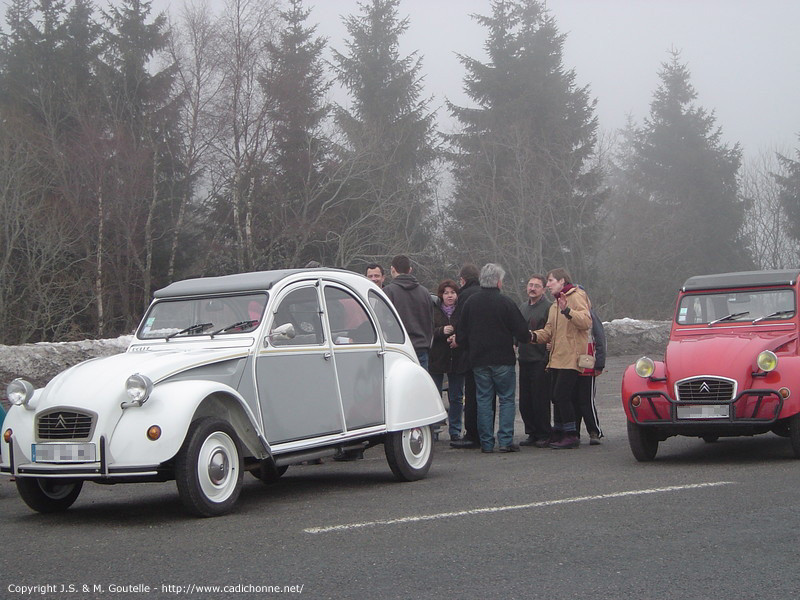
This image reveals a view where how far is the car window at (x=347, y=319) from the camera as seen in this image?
884 cm

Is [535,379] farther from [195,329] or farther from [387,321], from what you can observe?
[195,329]

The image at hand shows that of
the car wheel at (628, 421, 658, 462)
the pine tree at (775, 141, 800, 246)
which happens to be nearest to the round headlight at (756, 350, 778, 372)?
the car wheel at (628, 421, 658, 462)

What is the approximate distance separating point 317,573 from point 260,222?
2931 cm

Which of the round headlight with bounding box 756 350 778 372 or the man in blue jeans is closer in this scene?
the round headlight with bounding box 756 350 778 372

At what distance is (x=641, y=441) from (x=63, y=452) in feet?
18.4

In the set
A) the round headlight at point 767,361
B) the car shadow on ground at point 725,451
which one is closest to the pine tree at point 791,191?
the car shadow on ground at point 725,451

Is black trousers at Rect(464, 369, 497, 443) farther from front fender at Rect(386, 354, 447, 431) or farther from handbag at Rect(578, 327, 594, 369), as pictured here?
front fender at Rect(386, 354, 447, 431)

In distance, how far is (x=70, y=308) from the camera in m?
29.0

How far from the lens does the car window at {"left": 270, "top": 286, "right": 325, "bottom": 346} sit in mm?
8344

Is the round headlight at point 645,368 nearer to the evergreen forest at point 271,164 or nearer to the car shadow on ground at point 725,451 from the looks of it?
the car shadow on ground at point 725,451

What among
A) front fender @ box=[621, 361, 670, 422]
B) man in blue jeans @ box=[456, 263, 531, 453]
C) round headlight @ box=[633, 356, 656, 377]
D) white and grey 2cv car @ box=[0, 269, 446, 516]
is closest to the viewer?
white and grey 2cv car @ box=[0, 269, 446, 516]

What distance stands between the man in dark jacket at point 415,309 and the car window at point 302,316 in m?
2.95

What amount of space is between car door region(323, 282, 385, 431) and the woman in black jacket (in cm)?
271

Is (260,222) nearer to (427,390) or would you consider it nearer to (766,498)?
(427,390)
